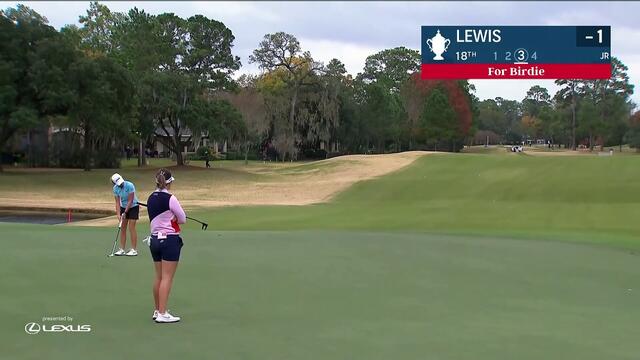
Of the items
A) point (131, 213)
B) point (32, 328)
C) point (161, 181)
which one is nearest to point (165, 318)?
point (32, 328)

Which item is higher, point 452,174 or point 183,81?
point 183,81

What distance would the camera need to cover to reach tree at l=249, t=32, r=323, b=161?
259 feet

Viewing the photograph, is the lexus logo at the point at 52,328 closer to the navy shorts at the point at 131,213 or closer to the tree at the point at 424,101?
the navy shorts at the point at 131,213

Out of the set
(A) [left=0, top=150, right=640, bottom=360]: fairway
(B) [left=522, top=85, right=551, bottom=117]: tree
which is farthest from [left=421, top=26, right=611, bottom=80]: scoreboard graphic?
(B) [left=522, top=85, right=551, bottom=117]: tree

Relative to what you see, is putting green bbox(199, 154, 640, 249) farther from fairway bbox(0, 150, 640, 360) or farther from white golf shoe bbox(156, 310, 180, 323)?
white golf shoe bbox(156, 310, 180, 323)

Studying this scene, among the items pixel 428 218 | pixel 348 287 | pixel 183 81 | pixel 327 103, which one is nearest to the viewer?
pixel 348 287

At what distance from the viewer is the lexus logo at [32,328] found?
700cm

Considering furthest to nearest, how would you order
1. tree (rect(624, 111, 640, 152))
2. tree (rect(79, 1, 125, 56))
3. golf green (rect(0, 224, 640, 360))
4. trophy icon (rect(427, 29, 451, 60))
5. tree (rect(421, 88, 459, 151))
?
tree (rect(421, 88, 459, 151)) < tree (rect(624, 111, 640, 152)) < tree (rect(79, 1, 125, 56)) < trophy icon (rect(427, 29, 451, 60)) < golf green (rect(0, 224, 640, 360))

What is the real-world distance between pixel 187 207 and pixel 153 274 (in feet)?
63.4

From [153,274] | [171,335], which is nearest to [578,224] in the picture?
[153,274]

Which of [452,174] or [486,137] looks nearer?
[452,174]

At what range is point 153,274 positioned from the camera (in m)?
10.9

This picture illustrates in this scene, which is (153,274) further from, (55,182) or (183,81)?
(183,81)

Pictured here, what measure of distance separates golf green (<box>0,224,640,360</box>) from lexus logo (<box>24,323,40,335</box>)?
3.2 inches
